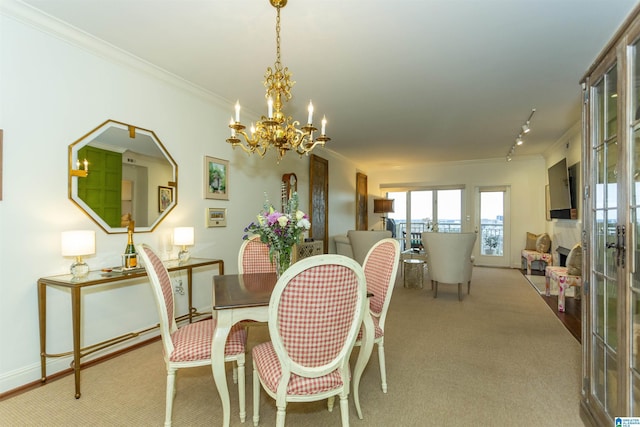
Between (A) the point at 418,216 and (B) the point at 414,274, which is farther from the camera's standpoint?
(A) the point at 418,216

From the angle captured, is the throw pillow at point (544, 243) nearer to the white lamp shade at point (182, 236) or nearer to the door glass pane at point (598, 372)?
the door glass pane at point (598, 372)

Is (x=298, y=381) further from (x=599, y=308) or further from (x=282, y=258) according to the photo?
(x=599, y=308)

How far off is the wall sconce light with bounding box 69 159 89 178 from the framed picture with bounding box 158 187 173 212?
67 centimetres

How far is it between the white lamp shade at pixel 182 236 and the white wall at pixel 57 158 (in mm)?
158

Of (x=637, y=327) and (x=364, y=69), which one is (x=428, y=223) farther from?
(x=637, y=327)

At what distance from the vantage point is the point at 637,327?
142 cm

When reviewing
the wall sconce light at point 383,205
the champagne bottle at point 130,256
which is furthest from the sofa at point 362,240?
the champagne bottle at point 130,256

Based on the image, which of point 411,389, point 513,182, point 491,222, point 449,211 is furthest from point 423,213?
point 411,389

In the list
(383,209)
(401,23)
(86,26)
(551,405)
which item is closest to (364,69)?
(401,23)

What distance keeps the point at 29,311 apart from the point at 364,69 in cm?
330

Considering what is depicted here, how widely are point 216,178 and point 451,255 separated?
10.9ft

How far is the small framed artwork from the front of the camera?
368cm

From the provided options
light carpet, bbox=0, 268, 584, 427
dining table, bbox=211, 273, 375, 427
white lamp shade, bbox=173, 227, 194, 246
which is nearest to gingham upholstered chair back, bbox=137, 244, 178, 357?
dining table, bbox=211, 273, 375, 427

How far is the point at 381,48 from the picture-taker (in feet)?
8.73
